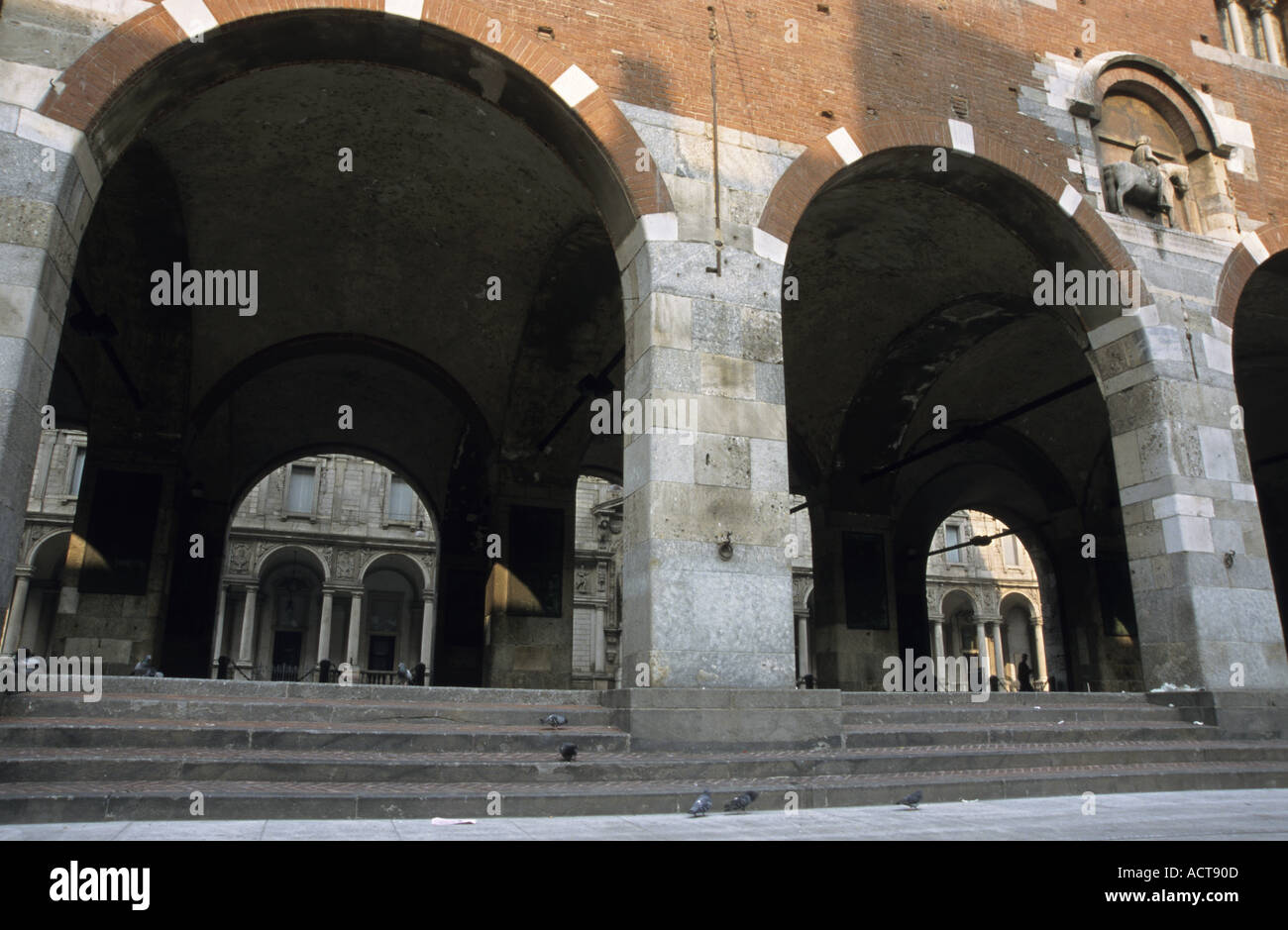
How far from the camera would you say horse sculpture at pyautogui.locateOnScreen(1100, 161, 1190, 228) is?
414 inches

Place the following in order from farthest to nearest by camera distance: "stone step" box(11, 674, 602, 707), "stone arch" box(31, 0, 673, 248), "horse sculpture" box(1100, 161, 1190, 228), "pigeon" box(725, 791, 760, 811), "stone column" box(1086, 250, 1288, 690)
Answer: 1. "horse sculpture" box(1100, 161, 1190, 228)
2. "stone column" box(1086, 250, 1288, 690)
3. "stone arch" box(31, 0, 673, 248)
4. "stone step" box(11, 674, 602, 707)
5. "pigeon" box(725, 791, 760, 811)

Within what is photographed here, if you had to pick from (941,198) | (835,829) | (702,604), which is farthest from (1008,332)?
(835,829)

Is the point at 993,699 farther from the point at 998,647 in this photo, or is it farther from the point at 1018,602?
the point at 1018,602

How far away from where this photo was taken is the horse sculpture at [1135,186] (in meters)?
10.5

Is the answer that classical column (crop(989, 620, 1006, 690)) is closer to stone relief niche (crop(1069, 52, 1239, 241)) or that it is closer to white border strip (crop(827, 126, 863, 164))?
stone relief niche (crop(1069, 52, 1239, 241))

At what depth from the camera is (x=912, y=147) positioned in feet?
31.0

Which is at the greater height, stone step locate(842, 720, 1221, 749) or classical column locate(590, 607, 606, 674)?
classical column locate(590, 607, 606, 674)

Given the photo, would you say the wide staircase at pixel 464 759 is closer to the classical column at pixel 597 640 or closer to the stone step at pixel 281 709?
the stone step at pixel 281 709

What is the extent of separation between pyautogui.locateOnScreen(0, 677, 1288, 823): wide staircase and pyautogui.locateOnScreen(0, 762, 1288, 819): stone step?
10 mm

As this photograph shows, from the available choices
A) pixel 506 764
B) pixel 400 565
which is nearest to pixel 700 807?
pixel 506 764

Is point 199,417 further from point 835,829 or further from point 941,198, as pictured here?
point 835,829

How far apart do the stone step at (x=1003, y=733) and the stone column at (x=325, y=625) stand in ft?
92.1

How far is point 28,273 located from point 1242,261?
12.2 meters

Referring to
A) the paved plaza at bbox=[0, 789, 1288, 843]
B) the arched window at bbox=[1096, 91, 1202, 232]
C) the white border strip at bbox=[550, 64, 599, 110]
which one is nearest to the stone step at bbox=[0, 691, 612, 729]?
the paved plaza at bbox=[0, 789, 1288, 843]
